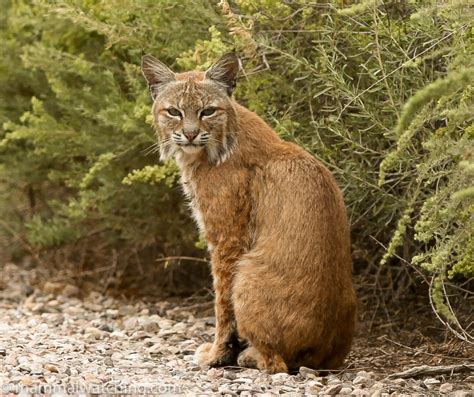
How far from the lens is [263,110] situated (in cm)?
646

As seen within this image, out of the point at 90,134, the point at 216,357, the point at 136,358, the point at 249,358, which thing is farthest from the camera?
the point at 90,134

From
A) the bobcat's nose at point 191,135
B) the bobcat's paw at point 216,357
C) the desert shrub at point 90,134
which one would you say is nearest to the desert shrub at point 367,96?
the desert shrub at point 90,134

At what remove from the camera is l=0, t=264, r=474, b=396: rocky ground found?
194 inches

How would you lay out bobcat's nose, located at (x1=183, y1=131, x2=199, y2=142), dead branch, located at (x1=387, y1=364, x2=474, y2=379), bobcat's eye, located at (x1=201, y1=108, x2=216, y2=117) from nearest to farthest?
dead branch, located at (x1=387, y1=364, x2=474, y2=379)
bobcat's nose, located at (x1=183, y1=131, x2=199, y2=142)
bobcat's eye, located at (x1=201, y1=108, x2=216, y2=117)

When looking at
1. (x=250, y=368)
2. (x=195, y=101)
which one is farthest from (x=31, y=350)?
(x=195, y=101)

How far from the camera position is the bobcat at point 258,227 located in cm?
537

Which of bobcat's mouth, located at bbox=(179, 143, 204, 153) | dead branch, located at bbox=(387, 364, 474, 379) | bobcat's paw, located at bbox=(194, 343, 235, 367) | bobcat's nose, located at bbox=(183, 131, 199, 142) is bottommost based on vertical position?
dead branch, located at bbox=(387, 364, 474, 379)

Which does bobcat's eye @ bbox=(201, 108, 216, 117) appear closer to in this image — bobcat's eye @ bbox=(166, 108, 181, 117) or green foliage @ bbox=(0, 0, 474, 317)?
bobcat's eye @ bbox=(166, 108, 181, 117)

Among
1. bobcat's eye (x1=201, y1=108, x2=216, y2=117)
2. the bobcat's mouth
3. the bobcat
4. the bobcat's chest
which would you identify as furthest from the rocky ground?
bobcat's eye (x1=201, y1=108, x2=216, y2=117)

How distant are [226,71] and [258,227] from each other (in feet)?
3.30

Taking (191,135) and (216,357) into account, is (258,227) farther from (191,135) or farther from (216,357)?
(216,357)

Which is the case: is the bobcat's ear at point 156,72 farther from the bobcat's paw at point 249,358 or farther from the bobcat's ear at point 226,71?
the bobcat's paw at point 249,358

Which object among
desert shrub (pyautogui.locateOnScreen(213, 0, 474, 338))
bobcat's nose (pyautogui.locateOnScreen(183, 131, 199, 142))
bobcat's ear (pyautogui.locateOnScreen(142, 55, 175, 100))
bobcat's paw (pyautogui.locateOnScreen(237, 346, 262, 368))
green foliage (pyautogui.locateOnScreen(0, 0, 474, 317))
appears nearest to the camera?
green foliage (pyautogui.locateOnScreen(0, 0, 474, 317))

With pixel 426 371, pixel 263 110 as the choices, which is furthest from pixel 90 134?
pixel 426 371
